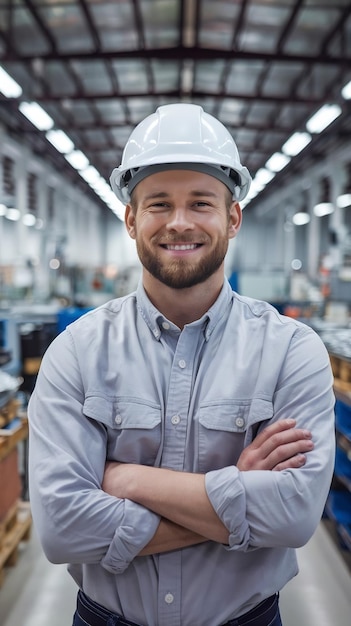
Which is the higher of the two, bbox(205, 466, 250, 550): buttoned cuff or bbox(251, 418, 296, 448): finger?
bbox(251, 418, 296, 448): finger

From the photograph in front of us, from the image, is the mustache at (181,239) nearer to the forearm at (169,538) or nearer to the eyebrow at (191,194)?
the eyebrow at (191,194)

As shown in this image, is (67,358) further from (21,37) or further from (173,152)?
(21,37)

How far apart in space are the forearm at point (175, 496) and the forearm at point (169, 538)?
0.02 metres

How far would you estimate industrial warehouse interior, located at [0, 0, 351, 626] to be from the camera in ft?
9.70

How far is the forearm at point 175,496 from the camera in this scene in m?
1.16

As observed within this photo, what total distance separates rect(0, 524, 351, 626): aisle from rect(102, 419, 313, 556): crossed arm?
1.78 metres

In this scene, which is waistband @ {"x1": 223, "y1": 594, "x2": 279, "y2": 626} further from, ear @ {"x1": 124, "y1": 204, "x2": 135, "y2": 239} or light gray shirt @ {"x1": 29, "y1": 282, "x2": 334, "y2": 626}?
ear @ {"x1": 124, "y1": 204, "x2": 135, "y2": 239}

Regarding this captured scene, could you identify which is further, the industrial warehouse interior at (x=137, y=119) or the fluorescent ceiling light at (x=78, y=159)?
the fluorescent ceiling light at (x=78, y=159)

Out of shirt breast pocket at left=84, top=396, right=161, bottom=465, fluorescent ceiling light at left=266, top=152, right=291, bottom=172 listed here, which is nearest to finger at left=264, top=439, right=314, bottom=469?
shirt breast pocket at left=84, top=396, right=161, bottom=465

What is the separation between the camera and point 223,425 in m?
1.26

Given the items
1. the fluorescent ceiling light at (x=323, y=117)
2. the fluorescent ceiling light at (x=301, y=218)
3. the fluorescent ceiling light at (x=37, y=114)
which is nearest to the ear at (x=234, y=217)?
the fluorescent ceiling light at (x=37, y=114)

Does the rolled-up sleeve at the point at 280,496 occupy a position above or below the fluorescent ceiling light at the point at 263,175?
below

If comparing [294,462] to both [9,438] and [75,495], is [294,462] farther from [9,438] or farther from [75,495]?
[9,438]

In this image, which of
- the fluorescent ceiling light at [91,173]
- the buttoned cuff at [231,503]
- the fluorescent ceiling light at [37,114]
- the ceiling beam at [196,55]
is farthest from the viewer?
the fluorescent ceiling light at [91,173]
